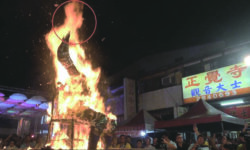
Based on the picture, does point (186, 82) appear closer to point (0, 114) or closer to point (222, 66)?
point (222, 66)

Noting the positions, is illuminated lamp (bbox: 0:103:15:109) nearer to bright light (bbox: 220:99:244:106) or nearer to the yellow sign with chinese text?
the yellow sign with chinese text

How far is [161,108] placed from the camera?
1697cm

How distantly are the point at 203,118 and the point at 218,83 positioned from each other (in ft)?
15.1

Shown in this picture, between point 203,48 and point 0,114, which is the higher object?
point 203,48

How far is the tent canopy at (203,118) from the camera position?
9.12m

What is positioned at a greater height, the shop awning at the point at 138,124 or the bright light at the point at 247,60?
the bright light at the point at 247,60

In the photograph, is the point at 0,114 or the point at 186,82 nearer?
the point at 186,82

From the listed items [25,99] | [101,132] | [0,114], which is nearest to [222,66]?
[101,132]

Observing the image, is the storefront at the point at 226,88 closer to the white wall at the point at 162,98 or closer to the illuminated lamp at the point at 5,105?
the white wall at the point at 162,98

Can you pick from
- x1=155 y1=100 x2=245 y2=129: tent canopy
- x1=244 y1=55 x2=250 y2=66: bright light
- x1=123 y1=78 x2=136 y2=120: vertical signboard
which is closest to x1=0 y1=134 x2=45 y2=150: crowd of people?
x1=155 y1=100 x2=245 y2=129: tent canopy

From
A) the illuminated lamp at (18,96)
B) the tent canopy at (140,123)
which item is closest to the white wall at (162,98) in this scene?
the tent canopy at (140,123)

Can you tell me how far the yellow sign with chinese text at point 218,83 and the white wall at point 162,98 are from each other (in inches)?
38.7

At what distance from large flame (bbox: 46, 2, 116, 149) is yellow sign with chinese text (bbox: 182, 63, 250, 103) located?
26.3 feet

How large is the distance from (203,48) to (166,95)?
20.3 ft
